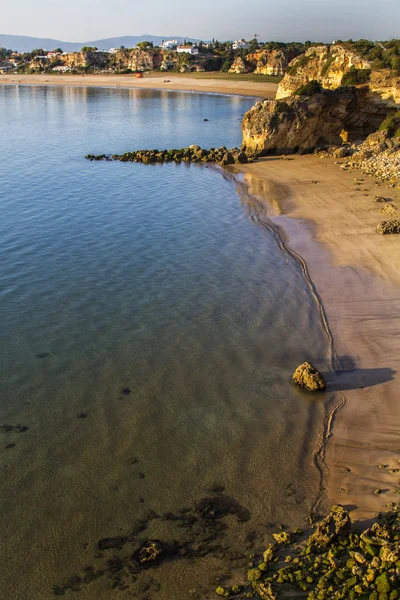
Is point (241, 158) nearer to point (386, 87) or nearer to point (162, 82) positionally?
point (386, 87)

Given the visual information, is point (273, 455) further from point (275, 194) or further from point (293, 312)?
point (275, 194)

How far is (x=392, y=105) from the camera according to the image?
4322 centimetres

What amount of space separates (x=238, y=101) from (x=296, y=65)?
39.7 metres

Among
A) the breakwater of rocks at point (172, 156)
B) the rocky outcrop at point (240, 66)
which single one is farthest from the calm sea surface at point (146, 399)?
the rocky outcrop at point (240, 66)

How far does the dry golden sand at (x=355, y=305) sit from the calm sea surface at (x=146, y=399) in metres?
0.77

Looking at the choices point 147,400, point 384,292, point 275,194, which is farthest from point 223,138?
point 147,400

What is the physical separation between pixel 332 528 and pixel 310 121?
39837 millimetres

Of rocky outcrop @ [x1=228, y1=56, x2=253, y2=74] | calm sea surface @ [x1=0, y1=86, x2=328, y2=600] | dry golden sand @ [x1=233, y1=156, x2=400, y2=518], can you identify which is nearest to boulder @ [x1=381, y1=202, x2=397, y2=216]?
dry golden sand @ [x1=233, y1=156, x2=400, y2=518]

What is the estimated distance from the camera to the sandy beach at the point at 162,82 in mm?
115619

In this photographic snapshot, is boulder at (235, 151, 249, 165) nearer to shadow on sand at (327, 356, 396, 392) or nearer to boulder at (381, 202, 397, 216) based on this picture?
boulder at (381, 202, 397, 216)

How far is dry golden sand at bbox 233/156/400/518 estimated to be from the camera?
10.4m

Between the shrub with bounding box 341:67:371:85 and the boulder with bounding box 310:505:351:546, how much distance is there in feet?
150

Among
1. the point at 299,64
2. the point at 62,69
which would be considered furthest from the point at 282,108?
the point at 62,69

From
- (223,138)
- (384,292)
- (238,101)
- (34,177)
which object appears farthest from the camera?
(238,101)
